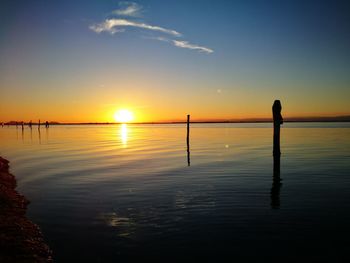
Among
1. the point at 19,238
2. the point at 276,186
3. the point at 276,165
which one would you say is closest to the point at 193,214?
the point at 19,238

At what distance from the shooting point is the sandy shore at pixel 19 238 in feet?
24.2

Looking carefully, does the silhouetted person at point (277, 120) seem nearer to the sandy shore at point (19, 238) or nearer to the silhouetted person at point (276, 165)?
the silhouetted person at point (276, 165)

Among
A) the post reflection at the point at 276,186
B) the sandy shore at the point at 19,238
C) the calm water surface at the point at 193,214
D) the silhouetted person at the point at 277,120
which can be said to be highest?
the silhouetted person at the point at 277,120

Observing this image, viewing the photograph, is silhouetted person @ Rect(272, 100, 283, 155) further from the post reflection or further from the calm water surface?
the calm water surface

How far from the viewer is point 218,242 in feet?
28.3

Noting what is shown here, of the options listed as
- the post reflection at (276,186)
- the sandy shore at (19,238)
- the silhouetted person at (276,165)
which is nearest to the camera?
the sandy shore at (19,238)

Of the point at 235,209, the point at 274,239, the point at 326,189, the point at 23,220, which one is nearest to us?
the point at 274,239

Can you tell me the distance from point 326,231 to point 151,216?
5.66 metres

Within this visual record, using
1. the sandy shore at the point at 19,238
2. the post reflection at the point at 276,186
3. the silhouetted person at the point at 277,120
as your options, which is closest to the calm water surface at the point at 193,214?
the post reflection at the point at 276,186

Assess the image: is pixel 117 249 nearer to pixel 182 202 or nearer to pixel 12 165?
pixel 182 202

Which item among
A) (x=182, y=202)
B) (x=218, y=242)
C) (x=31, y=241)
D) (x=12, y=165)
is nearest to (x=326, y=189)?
(x=182, y=202)

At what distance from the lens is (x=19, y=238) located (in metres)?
8.46

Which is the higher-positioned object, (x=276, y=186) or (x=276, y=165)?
(x=276, y=165)

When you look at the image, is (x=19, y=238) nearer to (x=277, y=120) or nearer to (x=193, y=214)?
(x=193, y=214)
